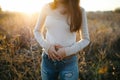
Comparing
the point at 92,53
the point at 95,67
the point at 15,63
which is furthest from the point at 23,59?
the point at 92,53

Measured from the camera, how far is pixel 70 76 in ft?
9.49

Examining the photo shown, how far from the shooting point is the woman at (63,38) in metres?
2.89

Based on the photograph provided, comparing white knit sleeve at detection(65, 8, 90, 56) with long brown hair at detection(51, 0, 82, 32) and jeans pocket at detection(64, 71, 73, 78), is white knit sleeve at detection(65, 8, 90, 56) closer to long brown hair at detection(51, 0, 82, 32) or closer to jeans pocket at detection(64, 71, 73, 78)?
long brown hair at detection(51, 0, 82, 32)

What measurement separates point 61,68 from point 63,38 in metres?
0.27

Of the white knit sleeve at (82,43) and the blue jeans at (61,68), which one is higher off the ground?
the white knit sleeve at (82,43)

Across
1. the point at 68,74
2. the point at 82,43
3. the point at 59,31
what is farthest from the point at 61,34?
the point at 68,74

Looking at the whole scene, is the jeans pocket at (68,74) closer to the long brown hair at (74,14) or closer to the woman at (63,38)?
the woman at (63,38)

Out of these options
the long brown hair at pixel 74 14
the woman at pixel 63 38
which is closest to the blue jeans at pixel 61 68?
the woman at pixel 63 38

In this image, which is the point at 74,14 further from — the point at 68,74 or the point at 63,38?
the point at 68,74

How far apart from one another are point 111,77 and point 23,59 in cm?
144

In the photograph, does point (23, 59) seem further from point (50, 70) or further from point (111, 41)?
point (111, 41)

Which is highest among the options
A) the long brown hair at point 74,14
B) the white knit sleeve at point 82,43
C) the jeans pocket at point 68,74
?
the long brown hair at point 74,14

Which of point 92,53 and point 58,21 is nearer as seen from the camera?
point 58,21

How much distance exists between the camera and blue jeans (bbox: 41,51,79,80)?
2900 millimetres
